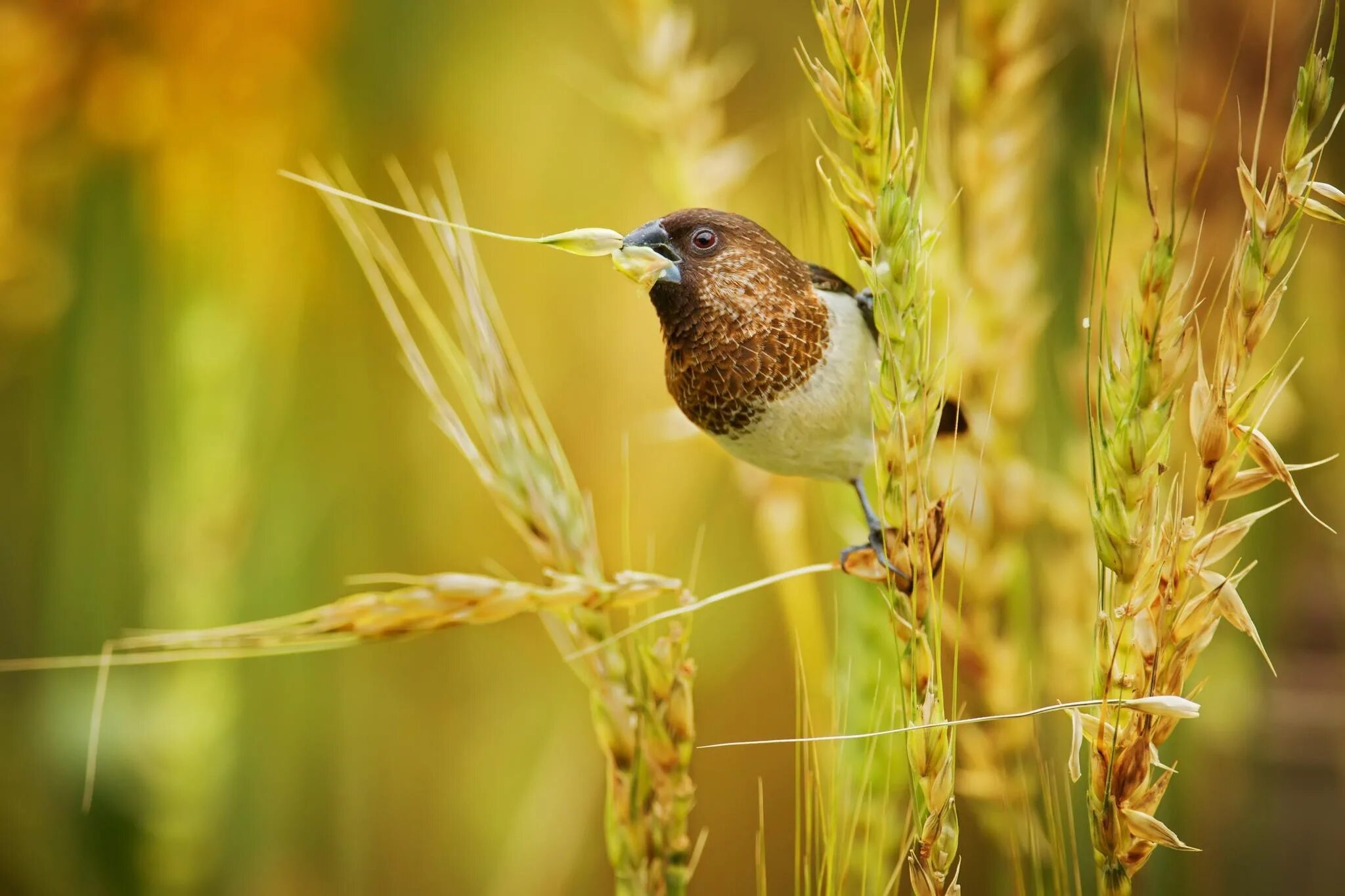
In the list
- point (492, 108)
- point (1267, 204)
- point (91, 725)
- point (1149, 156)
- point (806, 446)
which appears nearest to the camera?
point (1267, 204)

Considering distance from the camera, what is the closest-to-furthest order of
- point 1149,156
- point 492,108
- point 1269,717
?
point 1149,156
point 1269,717
point 492,108

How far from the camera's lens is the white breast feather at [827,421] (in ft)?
1.45

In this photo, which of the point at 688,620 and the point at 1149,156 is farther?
the point at 1149,156

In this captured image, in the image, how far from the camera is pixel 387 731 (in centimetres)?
88

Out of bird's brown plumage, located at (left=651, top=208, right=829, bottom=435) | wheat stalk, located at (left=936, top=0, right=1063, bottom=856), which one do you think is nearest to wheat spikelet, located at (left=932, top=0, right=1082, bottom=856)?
wheat stalk, located at (left=936, top=0, right=1063, bottom=856)

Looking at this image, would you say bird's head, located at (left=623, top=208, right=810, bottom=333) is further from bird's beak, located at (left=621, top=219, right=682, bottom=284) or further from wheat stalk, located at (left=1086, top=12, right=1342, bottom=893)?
wheat stalk, located at (left=1086, top=12, right=1342, bottom=893)

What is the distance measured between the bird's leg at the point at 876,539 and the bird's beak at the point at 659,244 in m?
0.13

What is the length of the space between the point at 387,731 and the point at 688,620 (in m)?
0.53

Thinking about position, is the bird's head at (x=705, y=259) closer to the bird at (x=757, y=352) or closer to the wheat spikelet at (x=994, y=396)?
the bird at (x=757, y=352)

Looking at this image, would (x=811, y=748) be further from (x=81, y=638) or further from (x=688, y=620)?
(x=81, y=638)

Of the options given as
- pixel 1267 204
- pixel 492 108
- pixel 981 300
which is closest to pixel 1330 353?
pixel 981 300

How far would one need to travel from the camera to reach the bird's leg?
371mm

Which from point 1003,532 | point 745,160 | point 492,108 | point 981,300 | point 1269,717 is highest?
point 492,108

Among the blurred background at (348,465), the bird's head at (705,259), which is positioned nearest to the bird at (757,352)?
the bird's head at (705,259)
